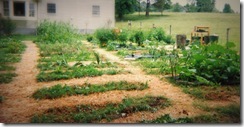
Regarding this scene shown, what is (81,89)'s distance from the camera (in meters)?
4.05

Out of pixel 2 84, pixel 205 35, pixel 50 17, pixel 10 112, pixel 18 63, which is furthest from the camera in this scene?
pixel 50 17

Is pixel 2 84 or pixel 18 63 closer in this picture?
pixel 2 84

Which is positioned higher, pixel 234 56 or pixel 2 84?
pixel 234 56

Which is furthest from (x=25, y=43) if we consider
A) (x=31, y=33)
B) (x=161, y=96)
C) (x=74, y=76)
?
(x=161, y=96)

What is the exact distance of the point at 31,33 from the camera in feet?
25.2

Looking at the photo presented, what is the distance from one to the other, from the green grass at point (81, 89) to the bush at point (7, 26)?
3514mm

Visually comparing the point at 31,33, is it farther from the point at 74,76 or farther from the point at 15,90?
the point at 15,90

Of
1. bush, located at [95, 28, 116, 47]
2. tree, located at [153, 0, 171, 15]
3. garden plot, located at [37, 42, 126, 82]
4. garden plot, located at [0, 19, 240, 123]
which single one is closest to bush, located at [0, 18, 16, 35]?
garden plot, located at [37, 42, 126, 82]

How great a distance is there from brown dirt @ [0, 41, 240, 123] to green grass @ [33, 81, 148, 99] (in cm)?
10

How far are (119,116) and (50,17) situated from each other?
23.0 ft

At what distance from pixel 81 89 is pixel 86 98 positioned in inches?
13.0

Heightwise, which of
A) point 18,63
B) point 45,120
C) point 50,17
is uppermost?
point 50,17

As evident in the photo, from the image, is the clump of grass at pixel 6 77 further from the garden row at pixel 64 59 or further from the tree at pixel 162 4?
the tree at pixel 162 4

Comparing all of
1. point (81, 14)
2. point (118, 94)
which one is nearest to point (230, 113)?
point (118, 94)
